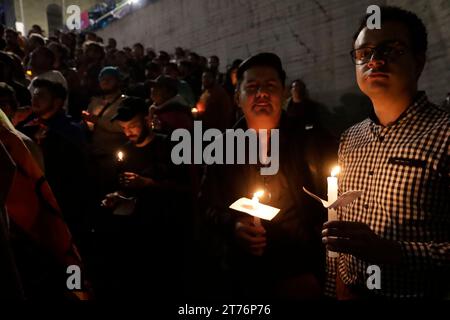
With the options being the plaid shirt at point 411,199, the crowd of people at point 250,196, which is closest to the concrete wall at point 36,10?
the crowd of people at point 250,196

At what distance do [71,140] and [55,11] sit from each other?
2985 centimetres

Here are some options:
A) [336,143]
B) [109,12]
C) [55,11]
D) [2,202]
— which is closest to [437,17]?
[336,143]

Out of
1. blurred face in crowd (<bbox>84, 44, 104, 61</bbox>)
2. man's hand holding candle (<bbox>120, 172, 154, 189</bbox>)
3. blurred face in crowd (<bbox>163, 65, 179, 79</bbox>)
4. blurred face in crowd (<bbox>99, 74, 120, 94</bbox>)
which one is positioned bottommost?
man's hand holding candle (<bbox>120, 172, 154, 189</bbox>)

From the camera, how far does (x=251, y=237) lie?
2098 mm

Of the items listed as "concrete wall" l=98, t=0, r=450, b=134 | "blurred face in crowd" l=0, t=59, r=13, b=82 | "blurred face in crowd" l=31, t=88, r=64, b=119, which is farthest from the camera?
"concrete wall" l=98, t=0, r=450, b=134

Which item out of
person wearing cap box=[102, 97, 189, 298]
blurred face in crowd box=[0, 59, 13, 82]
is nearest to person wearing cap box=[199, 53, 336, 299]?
person wearing cap box=[102, 97, 189, 298]

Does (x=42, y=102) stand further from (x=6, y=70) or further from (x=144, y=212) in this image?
(x=144, y=212)

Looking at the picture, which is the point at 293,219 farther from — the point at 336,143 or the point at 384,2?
the point at 384,2

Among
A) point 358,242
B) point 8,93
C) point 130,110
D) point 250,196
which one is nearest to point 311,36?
point 130,110

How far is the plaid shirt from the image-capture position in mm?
1524

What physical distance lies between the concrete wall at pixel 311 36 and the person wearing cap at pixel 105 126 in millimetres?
5698

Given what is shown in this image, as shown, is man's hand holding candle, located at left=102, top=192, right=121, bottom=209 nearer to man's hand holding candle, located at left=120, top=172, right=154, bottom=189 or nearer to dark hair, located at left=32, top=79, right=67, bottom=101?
man's hand holding candle, located at left=120, top=172, right=154, bottom=189

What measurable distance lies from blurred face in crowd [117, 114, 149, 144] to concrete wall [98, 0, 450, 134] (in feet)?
18.4

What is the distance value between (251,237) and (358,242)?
0.76 meters
